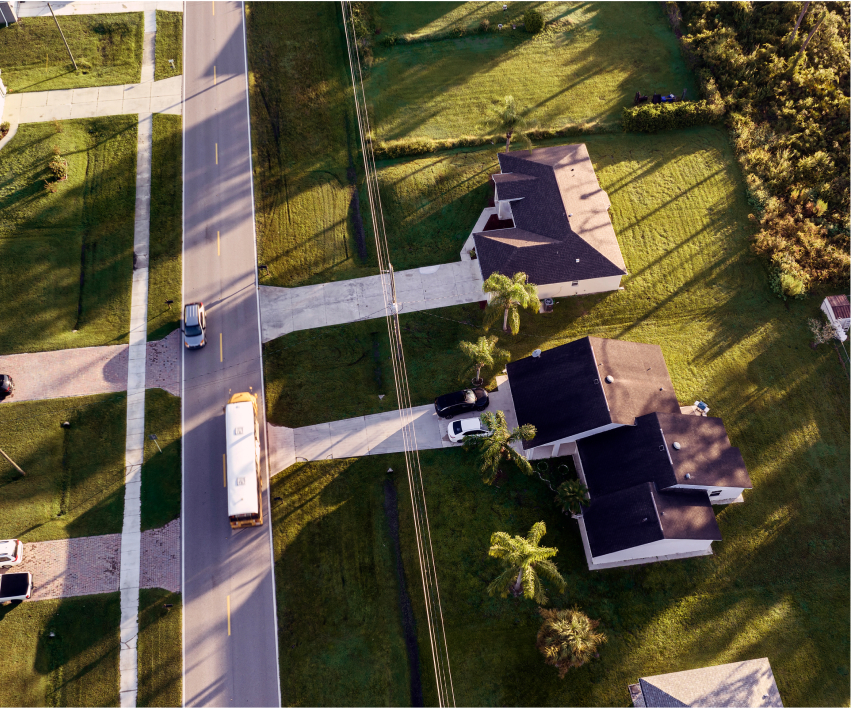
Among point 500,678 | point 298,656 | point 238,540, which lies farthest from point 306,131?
point 500,678

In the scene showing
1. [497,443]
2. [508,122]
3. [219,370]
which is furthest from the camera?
[508,122]

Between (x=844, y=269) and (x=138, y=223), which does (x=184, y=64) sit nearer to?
(x=138, y=223)

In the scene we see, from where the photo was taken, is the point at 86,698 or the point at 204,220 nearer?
the point at 86,698

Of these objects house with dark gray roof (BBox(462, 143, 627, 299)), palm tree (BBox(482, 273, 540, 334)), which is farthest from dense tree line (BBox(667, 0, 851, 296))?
palm tree (BBox(482, 273, 540, 334))

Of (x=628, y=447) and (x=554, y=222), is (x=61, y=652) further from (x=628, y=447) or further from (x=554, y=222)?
(x=554, y=222)

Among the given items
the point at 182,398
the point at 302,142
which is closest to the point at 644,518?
the point at 182,398

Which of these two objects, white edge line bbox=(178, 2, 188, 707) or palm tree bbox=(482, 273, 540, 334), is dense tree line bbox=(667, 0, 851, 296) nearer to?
palm tree bbox=(482, 273, 540, 334)

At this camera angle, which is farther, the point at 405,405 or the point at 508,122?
the point at 508,122
